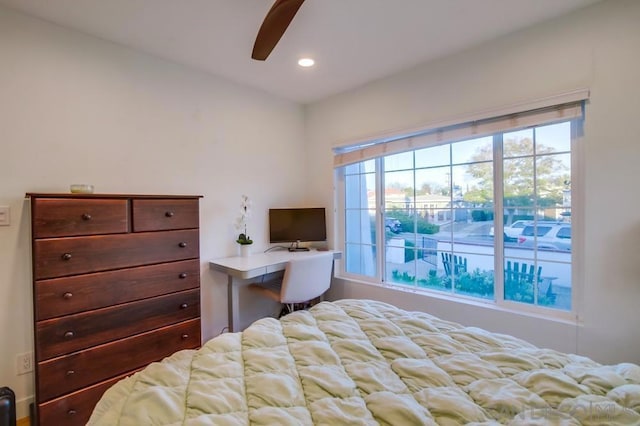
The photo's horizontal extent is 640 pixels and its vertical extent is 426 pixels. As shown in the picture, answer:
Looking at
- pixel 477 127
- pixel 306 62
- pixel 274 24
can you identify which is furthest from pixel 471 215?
pixel 274 24

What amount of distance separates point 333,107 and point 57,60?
7.45 feet

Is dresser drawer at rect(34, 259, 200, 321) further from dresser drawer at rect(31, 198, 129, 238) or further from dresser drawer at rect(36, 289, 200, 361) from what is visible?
dresser drawer at rect(31, 198, 129, 238)

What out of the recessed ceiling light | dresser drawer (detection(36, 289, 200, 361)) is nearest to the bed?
dresser drawer (detection(36, 289, 200, 361))

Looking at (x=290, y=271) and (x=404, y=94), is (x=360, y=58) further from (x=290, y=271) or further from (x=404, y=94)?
(x=290, y=271)

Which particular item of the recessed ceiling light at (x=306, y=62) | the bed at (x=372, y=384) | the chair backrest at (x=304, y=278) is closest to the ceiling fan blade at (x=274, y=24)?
the recessed ceiling light at (x=306, y=62)

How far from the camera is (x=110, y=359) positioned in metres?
1.86

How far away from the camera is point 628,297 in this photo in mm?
1791

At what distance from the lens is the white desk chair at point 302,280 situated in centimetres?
256

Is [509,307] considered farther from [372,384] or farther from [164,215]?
[164,215]

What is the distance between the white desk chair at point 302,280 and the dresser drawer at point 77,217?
1.24 metres

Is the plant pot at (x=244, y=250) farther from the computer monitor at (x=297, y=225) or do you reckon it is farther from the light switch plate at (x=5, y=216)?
the light switch plate at (x=5, y=216)

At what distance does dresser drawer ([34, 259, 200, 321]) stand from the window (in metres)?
1.76

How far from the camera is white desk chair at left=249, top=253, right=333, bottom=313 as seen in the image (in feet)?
8.39

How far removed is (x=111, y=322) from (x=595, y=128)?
3.19 m
